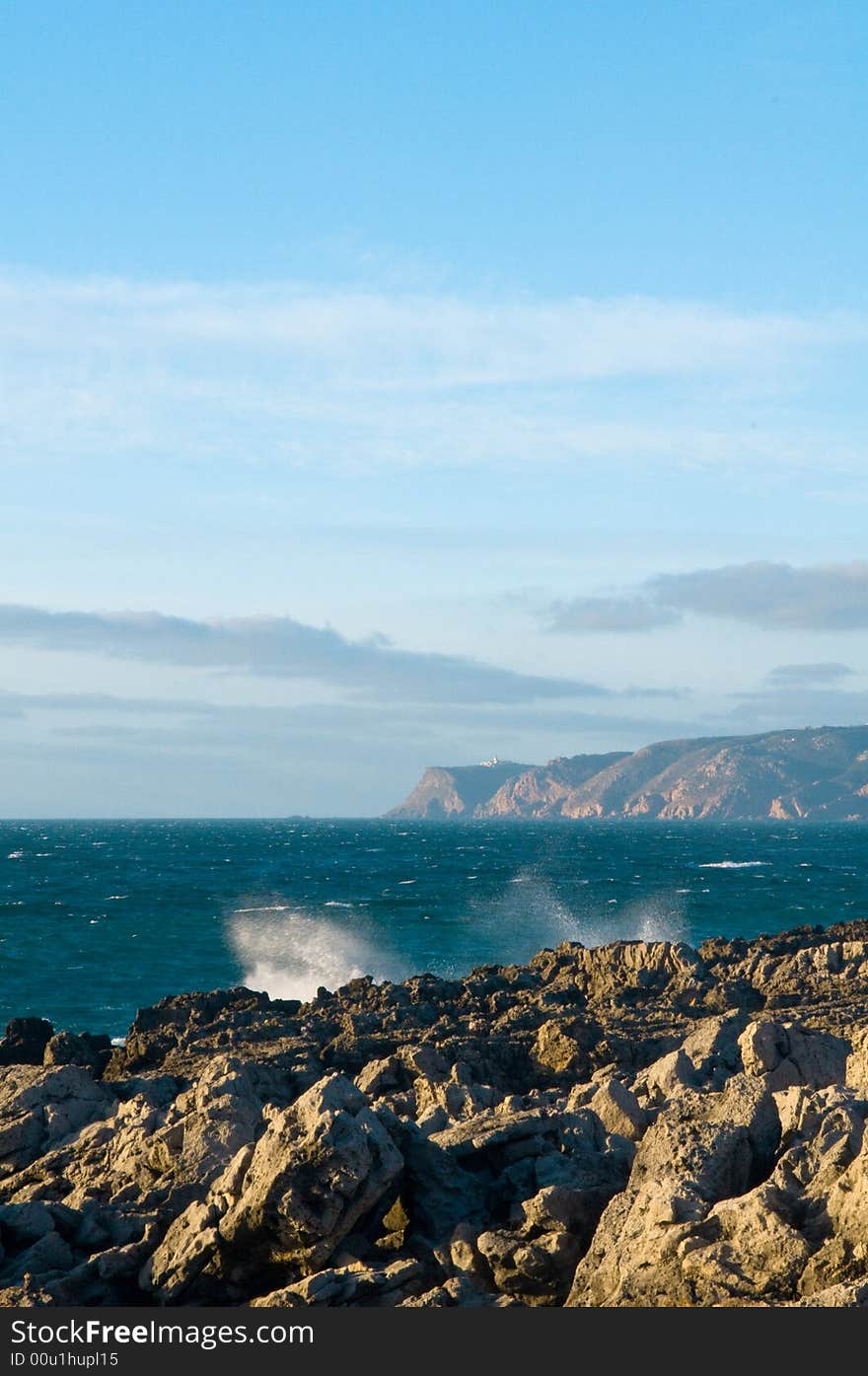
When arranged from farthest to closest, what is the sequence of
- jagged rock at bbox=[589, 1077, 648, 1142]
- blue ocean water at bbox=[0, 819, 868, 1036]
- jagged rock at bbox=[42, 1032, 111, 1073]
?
blue ocean water at bbox=[0, 819, 868, 1036] → jagged rock at bbox=[42, 1032, 111, 1073] → jagged rock at bbox=[589, 1077, 648, 1142]

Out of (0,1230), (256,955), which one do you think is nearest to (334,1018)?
(0,1230)

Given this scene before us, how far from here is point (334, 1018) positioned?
2847 centimetres

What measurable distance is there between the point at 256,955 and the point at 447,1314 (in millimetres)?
47983

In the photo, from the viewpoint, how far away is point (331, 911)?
240 feet

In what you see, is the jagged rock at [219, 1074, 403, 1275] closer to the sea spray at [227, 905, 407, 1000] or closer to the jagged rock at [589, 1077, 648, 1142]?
the jagged rock at [589, 1077, 648, 1142]

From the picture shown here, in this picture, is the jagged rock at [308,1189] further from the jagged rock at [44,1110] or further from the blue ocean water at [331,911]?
the blue ocean water at [331,911]

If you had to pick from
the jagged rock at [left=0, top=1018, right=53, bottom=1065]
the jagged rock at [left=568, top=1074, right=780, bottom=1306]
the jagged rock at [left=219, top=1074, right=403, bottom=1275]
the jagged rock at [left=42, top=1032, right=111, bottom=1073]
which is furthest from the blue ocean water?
the jagged rock at [left=568, top=1074, right=780, bottom=1306]

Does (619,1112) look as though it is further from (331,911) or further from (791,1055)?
(331,911)

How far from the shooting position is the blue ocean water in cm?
5231

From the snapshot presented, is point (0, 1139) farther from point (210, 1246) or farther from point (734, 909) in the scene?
point (734, 909)

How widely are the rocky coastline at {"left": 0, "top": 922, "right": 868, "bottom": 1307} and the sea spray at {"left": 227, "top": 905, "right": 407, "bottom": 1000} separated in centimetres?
3314

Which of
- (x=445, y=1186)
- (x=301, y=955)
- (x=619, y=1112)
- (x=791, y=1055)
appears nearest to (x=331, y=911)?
(x=301, y=955)

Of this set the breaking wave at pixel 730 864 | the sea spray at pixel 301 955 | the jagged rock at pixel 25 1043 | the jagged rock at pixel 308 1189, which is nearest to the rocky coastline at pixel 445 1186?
the jagged rock at pixel 308 1189

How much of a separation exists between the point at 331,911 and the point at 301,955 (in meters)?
14.1
